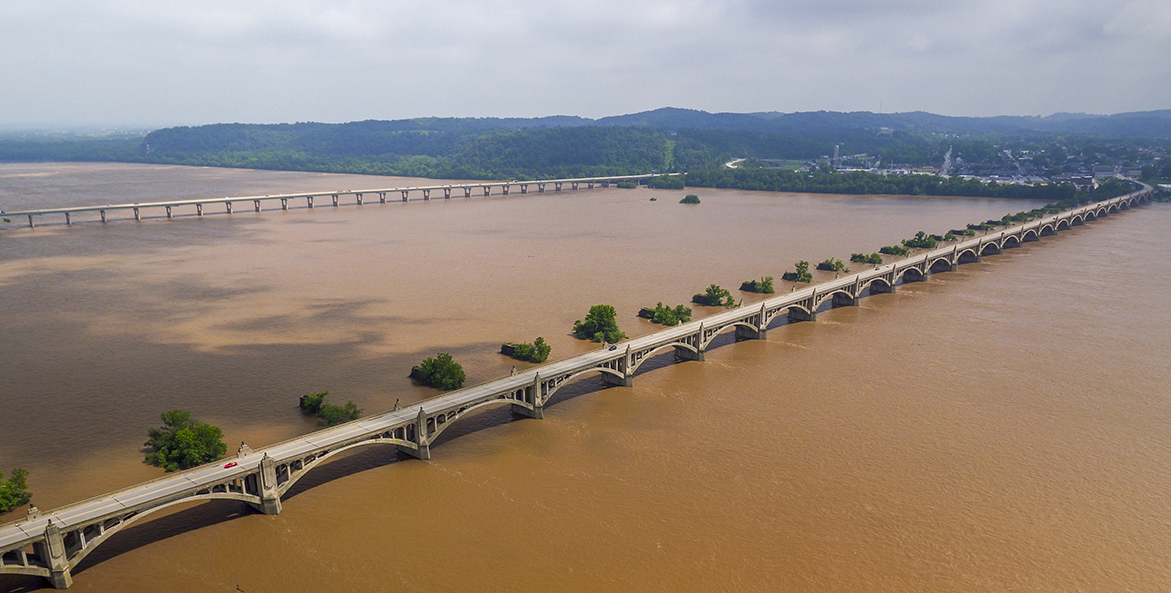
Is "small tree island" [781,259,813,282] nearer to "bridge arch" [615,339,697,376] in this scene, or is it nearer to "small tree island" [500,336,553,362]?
"bridge arch" [615,339,697,376]

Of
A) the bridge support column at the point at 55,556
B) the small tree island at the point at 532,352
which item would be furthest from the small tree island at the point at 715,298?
the bridge support column at the point at 55,556

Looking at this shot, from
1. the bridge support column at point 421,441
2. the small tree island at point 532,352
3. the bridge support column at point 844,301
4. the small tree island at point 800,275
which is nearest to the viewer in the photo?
the bridge support column at point 421,441

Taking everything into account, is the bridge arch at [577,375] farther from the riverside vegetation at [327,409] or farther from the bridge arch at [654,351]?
the riverside vegetation at [327,409]

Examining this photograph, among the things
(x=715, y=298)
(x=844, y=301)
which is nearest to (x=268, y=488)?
(x=715, y=298)

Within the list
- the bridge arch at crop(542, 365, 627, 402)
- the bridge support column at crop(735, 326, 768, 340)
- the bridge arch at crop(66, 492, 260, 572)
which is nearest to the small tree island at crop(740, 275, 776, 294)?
the bridge support column at crop(735, 326, 768, 340)

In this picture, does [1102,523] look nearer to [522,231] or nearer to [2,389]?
[2,389]

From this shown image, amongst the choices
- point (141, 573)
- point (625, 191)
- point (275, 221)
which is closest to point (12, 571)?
point (141, 573)
